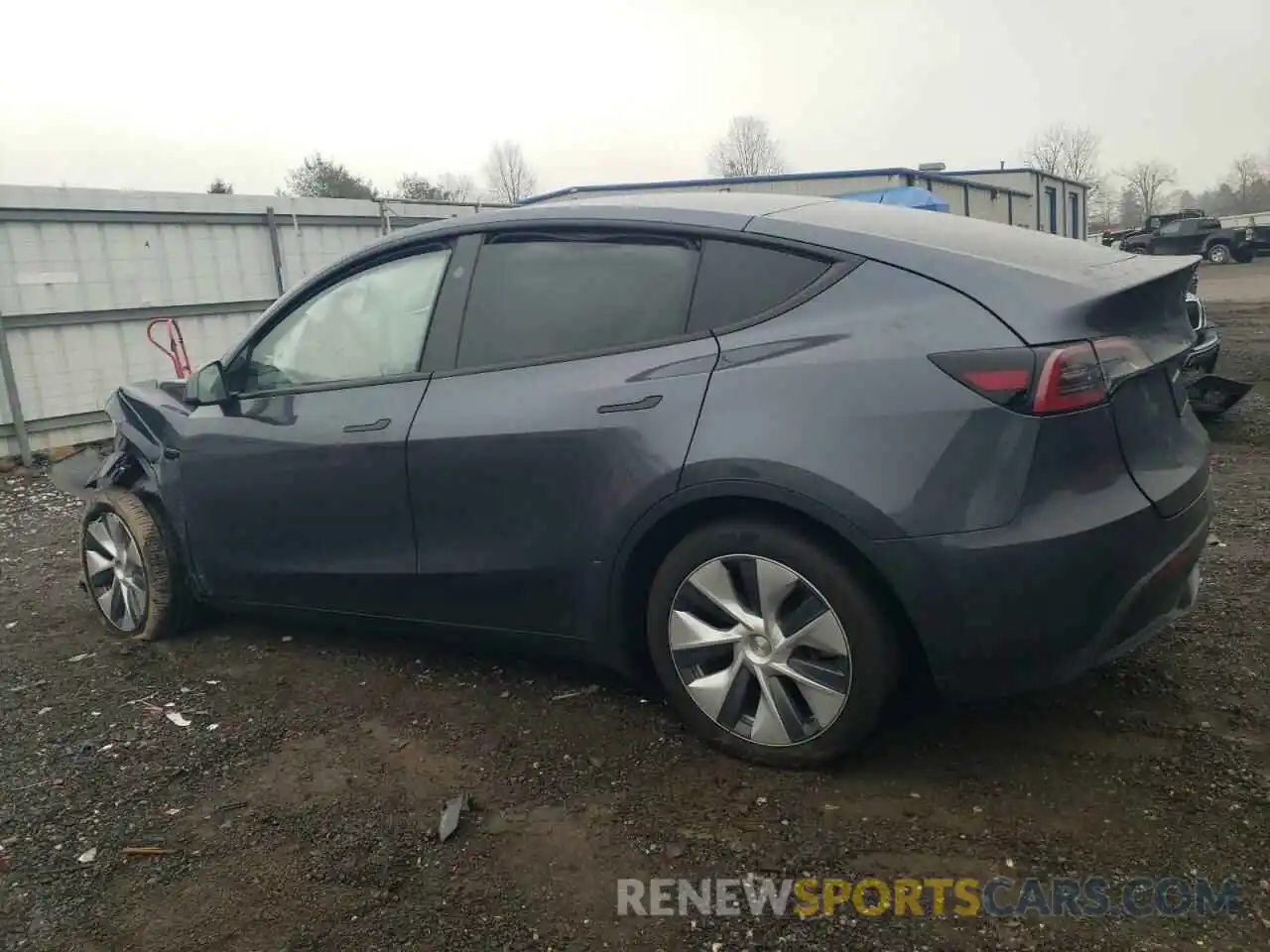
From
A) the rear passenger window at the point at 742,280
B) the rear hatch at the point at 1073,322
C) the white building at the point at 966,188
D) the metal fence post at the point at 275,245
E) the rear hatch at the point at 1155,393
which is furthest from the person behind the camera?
the white building at the point at 966,188

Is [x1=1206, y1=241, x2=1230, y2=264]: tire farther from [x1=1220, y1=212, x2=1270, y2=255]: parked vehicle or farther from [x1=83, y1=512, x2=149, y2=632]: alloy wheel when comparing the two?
[x1=83, y1=512, x2=149, y2=632]: alloy wheel

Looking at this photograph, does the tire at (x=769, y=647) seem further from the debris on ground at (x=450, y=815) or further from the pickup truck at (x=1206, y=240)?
the pickup truck at (x=1206, y=240)

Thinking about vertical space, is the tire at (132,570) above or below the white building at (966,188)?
below

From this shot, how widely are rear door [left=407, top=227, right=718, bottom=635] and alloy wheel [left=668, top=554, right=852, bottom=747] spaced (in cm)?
31

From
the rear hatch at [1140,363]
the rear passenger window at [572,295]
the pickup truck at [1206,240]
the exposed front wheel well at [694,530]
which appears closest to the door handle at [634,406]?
the rear passenger window at [572,295]

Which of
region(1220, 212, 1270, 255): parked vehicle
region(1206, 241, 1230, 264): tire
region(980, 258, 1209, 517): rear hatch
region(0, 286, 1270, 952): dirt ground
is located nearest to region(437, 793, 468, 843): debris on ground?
region(0, 286, 1270, 952): dirt ground

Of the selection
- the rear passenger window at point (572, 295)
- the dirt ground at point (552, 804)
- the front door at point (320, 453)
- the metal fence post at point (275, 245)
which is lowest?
the dirt ground at point (552, 804)

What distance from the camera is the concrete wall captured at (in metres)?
8.62

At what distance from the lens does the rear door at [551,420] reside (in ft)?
9.34

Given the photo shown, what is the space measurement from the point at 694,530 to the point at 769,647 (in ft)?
1.28

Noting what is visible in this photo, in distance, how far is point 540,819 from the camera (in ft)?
8.80

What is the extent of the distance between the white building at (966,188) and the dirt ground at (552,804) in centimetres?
1056

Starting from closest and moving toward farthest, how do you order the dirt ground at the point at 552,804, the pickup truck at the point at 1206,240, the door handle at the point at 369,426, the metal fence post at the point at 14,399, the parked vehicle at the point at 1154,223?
the dirt ground at the point at 552,804 → the door handle at the point at 369,426 → the metal fence post at the point at 14,399 → the pickup truck at the point at 1206,240 → the parked vehicle at the point at 1154,223

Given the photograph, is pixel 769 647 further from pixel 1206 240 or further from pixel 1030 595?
pixel 1206 240
